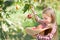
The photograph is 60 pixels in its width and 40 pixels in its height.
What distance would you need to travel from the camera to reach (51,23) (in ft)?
6.82

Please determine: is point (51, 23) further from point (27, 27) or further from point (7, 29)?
point (7, 29)

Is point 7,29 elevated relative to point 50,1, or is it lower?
lower

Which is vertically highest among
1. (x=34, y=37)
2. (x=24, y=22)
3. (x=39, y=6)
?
(x=39, y=6)

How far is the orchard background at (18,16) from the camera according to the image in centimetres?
209

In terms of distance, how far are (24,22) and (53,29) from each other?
28cm

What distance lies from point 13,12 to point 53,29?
40cm

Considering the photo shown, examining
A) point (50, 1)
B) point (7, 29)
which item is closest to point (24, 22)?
point (7, 29)

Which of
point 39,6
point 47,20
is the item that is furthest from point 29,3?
point 47,20

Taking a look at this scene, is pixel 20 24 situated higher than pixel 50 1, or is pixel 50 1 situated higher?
pixel 50 1

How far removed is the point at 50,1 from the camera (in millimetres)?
2088

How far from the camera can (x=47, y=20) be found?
82.0 inches

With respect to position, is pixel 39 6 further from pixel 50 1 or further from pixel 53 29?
pixel 53 29

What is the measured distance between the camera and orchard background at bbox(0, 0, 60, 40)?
2090 mm

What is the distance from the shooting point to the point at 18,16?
83.0 inches
